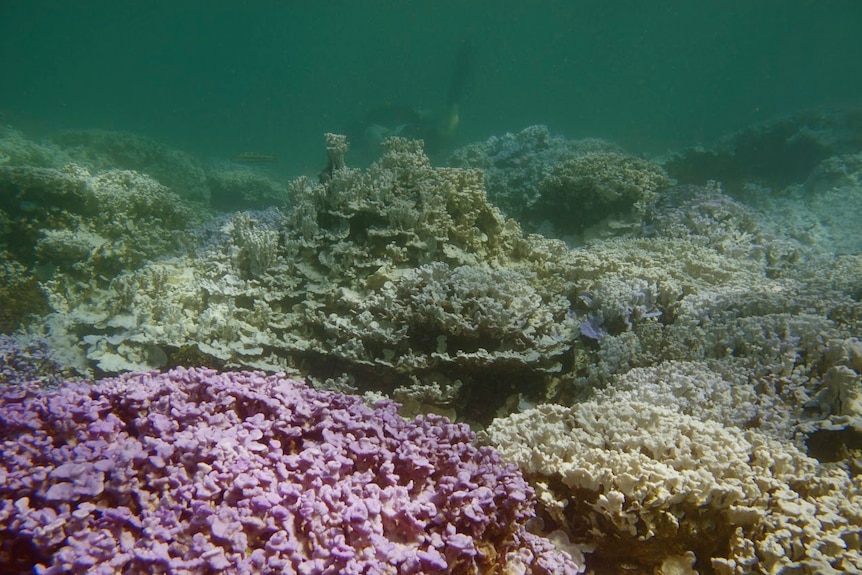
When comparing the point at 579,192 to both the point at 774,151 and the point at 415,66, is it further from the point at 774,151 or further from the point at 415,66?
the point at 415,66

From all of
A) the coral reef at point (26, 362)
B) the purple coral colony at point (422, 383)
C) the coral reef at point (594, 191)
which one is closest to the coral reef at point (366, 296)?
the purple coral colony at point (422, 383)

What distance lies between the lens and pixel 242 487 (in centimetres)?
224

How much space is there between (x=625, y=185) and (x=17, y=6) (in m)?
154

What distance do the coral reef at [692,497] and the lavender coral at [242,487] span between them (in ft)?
1.28

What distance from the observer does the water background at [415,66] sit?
57.7m

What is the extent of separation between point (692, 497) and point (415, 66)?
94.4m

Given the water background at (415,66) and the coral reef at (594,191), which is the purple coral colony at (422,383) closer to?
the coral reef at (594,191)

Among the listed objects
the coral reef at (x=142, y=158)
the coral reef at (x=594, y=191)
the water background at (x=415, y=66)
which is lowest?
the coral reef at (x=594, y=191)

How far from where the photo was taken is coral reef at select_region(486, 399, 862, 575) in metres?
2.56

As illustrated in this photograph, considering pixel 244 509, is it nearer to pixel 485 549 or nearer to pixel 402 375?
pixel 485 549

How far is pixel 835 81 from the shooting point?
8144 cm

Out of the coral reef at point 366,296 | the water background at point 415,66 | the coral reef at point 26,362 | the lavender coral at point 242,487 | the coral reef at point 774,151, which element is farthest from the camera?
the water background at point 415,66

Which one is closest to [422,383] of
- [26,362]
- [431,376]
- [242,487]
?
[431,376]

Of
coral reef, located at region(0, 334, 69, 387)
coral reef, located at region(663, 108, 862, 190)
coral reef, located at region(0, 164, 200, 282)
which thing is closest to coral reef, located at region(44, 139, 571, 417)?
coral reef, located at region(0, 334, 69, 387)
